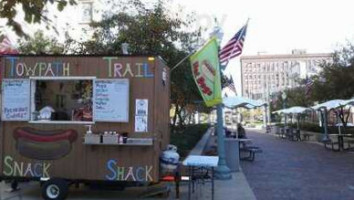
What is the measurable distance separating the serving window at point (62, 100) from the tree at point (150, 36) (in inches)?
280

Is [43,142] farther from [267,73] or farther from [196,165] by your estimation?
[267,73]

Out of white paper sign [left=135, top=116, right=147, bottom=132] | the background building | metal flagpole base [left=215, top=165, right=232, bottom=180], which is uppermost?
the background building

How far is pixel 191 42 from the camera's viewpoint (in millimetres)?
22062

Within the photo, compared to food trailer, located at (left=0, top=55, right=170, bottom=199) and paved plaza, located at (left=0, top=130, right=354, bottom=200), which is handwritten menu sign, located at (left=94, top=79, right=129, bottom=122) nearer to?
food trailer, located at (left=0, top=55, right=170, bottom=199)

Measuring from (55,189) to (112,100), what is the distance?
1.91 m

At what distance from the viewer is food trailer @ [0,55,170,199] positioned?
10.5 metres

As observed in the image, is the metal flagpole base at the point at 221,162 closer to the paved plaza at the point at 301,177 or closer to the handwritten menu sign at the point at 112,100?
the paved plaza at the point at 301,177

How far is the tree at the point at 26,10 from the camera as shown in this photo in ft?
10.4

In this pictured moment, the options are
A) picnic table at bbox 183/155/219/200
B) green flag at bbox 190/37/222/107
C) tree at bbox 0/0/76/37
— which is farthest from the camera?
green flag at bbox 190/37/222/107

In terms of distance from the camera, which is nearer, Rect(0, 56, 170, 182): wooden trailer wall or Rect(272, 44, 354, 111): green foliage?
Rect(0, 56, 170, 182): wooden trailer wall

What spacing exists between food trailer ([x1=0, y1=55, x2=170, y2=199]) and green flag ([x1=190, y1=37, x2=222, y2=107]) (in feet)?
9.64

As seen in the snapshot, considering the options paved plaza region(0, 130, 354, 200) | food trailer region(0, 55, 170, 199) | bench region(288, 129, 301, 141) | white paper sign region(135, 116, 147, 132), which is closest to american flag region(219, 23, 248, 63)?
paved plaza region(0, 130, 354, 200)

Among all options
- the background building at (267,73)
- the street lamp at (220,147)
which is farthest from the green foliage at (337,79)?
the background building at (267,73)

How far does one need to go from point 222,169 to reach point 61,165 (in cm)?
517
